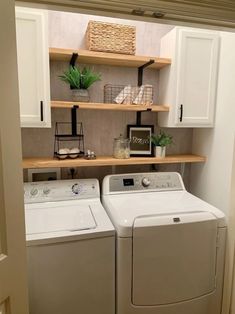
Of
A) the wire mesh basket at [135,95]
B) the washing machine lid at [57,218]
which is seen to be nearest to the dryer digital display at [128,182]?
the washing machine lid at [57,218]

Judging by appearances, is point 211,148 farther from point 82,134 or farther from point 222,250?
point 82,134

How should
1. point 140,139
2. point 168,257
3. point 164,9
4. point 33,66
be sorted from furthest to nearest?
point 140,139 < point 33,66 < point 168,257 < point 164,9

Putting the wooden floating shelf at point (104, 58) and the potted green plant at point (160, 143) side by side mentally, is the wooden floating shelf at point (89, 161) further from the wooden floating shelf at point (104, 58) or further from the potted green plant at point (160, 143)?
the wooden floating shelf at point (104, 58)

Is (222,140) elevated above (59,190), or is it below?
above

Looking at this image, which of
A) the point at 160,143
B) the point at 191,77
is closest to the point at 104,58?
the point at 191,77

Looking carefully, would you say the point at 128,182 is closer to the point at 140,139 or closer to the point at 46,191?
the point at 140,139

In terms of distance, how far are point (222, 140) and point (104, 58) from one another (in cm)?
113

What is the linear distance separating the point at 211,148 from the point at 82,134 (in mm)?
1119

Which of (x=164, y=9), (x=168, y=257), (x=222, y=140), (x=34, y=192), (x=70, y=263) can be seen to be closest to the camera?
(x=164, y=9)

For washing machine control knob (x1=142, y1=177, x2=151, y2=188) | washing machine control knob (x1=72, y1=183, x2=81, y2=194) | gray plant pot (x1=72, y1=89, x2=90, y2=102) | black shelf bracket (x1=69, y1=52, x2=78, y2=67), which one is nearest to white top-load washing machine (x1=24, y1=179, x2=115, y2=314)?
washing machine control knob (x1=72, y1=183, x2=81, y2=194)

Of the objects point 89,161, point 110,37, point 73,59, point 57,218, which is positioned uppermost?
point 110,37

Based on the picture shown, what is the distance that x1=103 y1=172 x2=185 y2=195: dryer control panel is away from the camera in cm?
200

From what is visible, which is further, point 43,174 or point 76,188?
point 43,174

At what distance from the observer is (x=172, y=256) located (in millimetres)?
1566
